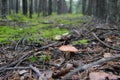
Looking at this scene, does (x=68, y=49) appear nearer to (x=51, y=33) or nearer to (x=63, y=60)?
(x=63, y=60)

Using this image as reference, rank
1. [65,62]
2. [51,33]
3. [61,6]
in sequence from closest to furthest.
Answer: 1. [65,62]
2. [51,33]
3. [61,6]

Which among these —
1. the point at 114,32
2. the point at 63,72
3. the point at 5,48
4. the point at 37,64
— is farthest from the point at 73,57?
the point at 114,32

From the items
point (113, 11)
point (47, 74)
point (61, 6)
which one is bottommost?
point (47, 74)

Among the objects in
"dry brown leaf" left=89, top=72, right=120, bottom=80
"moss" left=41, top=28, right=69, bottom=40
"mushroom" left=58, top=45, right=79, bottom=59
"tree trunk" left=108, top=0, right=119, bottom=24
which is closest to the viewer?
"dry brown leaf" left=89, top=72, right=120, bottom=80

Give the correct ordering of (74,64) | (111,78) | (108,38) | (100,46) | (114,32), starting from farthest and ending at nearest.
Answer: (114,32) → (108,38) → (100,46) → (74,64) → (111,78)

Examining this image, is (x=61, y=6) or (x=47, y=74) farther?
(x=61, y=6)

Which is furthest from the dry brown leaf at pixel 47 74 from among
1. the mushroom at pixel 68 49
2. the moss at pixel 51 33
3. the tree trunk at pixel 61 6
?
the tree trunk at pixel 61 6

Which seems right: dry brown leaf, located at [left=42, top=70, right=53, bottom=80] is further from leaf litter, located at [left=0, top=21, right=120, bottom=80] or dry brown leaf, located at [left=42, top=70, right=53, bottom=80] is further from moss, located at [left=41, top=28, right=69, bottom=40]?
moss, located at [left=41, top=28, right=69, bottom=40]

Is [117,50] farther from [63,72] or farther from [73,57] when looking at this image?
[63,72]

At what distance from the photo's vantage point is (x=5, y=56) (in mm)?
3547

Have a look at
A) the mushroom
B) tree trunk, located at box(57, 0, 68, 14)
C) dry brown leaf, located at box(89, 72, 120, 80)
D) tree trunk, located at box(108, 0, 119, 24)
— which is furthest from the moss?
tree trunk, located at box(57, 0, 68, 14)

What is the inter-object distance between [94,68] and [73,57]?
713 mm

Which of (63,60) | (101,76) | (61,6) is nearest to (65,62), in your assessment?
(63,60)

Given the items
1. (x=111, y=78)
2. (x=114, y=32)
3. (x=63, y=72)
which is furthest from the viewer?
(x=114, y=32)
